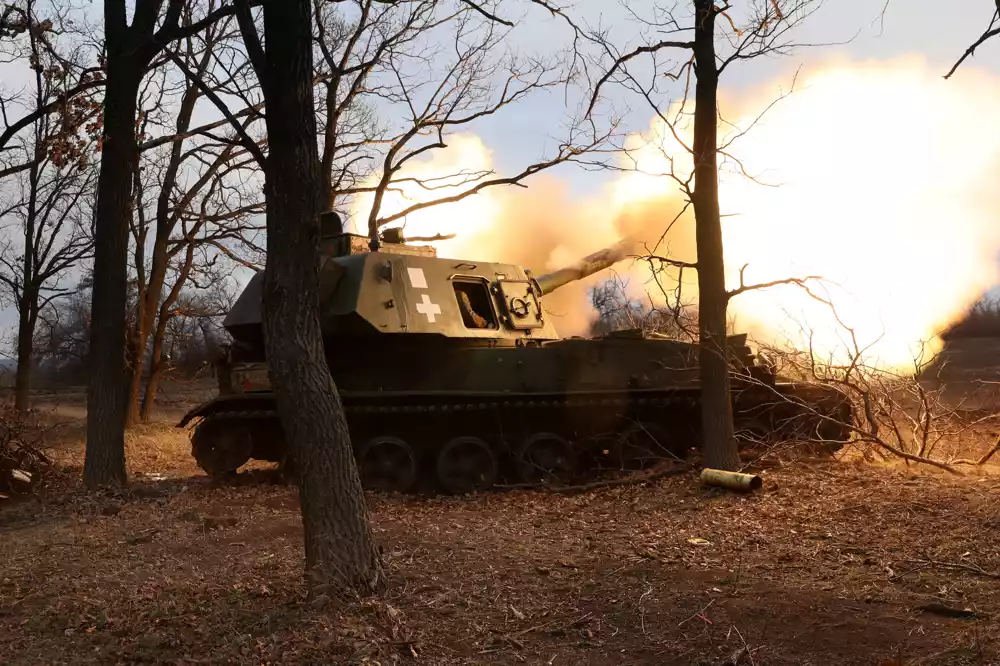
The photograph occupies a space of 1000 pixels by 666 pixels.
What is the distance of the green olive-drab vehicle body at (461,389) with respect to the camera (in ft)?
37.3

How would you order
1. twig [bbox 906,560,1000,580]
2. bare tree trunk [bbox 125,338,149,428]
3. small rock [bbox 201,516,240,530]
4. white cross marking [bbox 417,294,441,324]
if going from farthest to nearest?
bare tree trunk [bbox 125,338,149,428]
white cross marking [bbox 417,294,441,324]
small rock [bbox 201,516,240,530]
twig [bbox 906,560,1000,580]

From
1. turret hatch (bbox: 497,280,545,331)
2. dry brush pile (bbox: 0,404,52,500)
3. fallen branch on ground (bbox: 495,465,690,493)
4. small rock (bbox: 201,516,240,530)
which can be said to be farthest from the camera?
turret hatch (bbox: 497,280,545,331)

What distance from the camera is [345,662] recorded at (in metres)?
4.66

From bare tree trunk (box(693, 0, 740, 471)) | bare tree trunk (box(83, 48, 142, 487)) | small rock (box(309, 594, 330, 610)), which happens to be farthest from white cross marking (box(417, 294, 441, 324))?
small rock (box(309, 594, 330, 610))

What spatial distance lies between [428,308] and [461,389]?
3.84ft

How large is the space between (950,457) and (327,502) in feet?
26.9

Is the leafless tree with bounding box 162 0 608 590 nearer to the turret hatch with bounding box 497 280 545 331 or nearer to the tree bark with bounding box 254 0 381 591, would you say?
the tree bark with bounding box 254 0 381 591

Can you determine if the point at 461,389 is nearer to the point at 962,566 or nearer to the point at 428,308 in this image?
the point at 428,308

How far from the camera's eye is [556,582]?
618 cm

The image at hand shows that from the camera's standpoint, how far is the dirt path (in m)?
4.91

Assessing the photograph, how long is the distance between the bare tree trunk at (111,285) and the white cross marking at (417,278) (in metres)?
3.58

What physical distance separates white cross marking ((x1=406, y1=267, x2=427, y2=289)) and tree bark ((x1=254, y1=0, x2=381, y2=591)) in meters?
5.97

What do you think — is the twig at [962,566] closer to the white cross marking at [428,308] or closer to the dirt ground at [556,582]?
the dirt ground at [556,582]

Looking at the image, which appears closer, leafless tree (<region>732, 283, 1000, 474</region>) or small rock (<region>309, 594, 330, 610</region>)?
small rock (<region>309, 594, 330, 610</region>)
